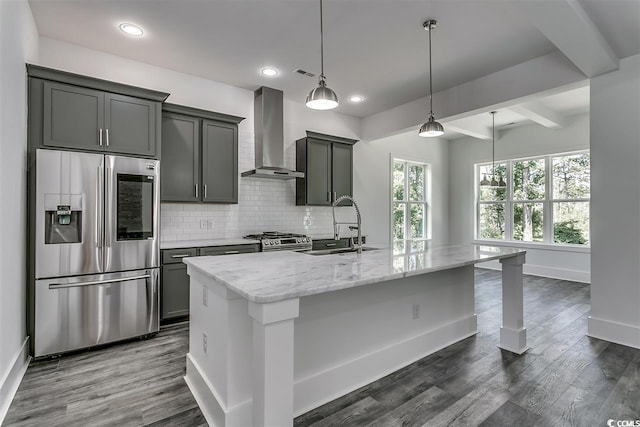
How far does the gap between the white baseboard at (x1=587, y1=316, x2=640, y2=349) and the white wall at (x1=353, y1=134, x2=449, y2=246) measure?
9.36 feet

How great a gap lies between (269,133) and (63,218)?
252cm

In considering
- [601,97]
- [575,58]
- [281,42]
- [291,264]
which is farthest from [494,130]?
[291,264]

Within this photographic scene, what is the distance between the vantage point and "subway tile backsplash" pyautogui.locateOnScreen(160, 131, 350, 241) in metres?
3.97

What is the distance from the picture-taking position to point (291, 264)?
6.64 feet

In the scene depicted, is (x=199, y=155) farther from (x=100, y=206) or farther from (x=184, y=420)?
(x=184, y=420)

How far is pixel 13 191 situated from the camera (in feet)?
7.44

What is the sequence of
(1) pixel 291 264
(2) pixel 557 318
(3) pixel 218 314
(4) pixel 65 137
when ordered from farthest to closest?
(2) pixel 557 318, (4) pixel 65 137, (1) pixel 291 264, (3) pixel 218 314

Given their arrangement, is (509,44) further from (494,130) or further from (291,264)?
(494,130)

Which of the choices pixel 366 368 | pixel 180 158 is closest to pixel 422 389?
pixel 366 368

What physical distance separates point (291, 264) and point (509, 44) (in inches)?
124

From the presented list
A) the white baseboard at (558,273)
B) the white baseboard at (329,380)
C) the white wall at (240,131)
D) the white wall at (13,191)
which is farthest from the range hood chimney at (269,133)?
the white baseboard at (558,273)

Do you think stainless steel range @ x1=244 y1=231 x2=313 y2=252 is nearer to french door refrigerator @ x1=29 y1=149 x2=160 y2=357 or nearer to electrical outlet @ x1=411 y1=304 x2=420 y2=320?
french door refrigerator @ x1=29 y1=149 x2=160 y2=357

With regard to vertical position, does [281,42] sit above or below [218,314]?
above

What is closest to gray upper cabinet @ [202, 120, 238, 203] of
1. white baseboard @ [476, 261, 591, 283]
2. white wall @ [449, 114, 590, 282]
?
white wall @ [449, 114, 590, 282]
